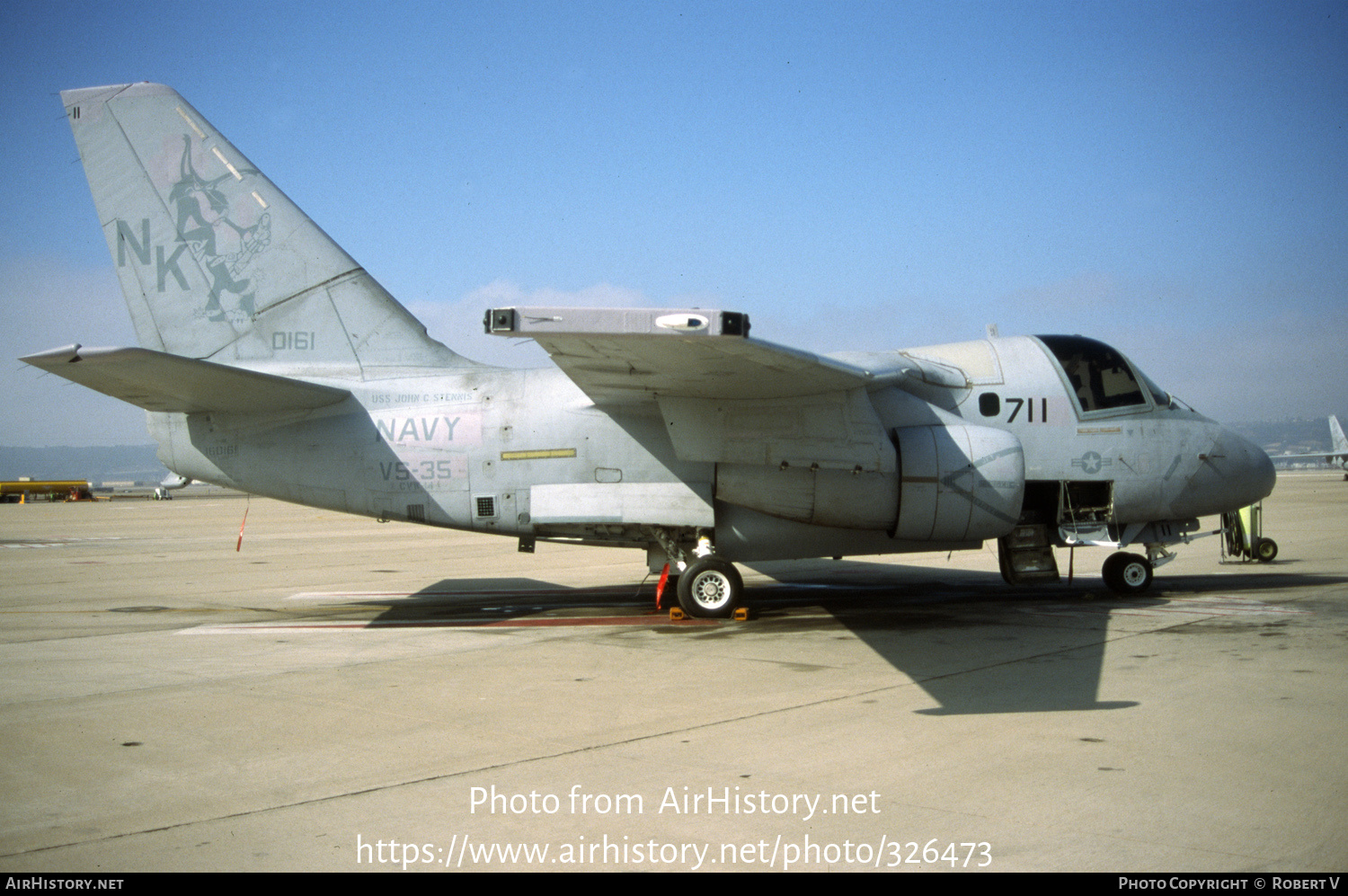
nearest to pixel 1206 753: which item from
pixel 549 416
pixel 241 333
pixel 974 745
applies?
pixel 974 745

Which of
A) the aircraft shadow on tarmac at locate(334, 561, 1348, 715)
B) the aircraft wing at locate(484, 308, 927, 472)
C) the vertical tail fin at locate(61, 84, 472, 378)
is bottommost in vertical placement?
the aircraft shadow on tarmac at locate(334, 561, 1348, 715)

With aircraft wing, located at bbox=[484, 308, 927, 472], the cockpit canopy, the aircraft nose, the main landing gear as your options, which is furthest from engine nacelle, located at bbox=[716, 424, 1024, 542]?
the aircraft nose

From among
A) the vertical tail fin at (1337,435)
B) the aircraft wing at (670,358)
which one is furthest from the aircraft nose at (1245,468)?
the vertical tail fin at (1337,435)

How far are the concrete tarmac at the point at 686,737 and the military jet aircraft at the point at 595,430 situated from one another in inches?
44.0

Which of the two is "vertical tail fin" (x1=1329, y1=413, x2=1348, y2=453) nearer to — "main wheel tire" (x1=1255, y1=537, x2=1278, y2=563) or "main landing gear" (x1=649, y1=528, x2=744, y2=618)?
"main wheel tire" (x1=1255, y1=537, x2=1278, y2=563)

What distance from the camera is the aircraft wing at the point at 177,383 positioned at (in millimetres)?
8188

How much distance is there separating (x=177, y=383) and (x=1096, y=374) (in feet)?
35.9

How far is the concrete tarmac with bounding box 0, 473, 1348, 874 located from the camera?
13.5 feet

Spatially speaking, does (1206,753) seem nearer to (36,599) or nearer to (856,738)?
(856,738)

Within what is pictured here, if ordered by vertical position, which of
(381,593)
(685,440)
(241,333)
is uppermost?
(241,333)

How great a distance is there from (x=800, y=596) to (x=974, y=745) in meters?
8.06

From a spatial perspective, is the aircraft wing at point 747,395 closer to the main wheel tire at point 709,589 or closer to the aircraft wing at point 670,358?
the aircraft wing at point 670,358

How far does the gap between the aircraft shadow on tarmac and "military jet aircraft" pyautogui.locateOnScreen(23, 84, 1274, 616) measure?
0.79 metres

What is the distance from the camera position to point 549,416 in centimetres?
1153
